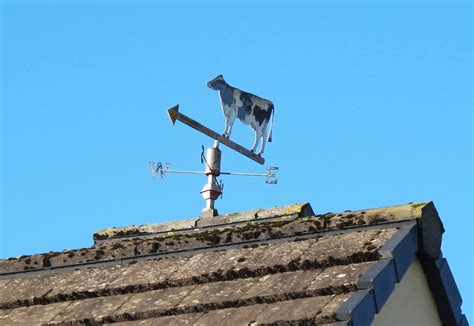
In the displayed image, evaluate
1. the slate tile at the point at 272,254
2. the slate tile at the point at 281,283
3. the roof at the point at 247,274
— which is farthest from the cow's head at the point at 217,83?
the slate tile at the point at 281,283

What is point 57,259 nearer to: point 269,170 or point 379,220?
point 379,220

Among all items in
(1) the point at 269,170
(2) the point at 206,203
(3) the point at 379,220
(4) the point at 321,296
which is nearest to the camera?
(4) the point at 321,296

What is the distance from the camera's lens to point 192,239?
7.57 metres

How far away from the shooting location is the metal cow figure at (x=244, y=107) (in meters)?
10.5

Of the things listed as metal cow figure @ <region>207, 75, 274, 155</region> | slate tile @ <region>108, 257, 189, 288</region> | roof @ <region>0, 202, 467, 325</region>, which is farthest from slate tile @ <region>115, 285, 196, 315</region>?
metal cow figure @ <region>207, 75, 274, 155</region>

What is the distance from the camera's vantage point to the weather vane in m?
9.51

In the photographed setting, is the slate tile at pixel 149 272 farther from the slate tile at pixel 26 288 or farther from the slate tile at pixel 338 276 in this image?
the slate tile at pixel 338 276

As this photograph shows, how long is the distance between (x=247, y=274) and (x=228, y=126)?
3410mm

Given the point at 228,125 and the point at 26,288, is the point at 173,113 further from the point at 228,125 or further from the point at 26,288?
the point at 26,288

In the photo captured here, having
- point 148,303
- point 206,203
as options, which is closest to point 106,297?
point 148,303

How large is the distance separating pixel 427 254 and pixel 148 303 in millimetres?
1651

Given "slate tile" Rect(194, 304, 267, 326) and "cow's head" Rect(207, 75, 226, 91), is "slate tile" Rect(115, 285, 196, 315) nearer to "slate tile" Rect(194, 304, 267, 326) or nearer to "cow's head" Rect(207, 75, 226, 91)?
"slate tile" Rect(194, 304, 267, 326)

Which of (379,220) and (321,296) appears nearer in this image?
(321,296)

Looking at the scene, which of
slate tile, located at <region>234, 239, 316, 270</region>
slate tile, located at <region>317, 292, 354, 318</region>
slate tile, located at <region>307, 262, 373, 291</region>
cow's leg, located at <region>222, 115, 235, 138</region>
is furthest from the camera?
cow's leg, located at <region>222, 115, 235, 138</region>
